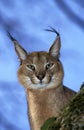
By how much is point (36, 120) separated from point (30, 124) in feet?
0.66

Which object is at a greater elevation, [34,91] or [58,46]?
[58,46]

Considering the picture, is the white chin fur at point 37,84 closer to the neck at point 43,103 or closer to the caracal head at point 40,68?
the caracal head at point 40,68

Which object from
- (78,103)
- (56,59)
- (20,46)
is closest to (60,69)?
(56,59)

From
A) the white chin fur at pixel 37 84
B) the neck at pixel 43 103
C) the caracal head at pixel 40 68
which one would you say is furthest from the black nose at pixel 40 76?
the neck at pixel 43 103

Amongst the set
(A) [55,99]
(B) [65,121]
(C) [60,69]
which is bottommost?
(A) [55,99]

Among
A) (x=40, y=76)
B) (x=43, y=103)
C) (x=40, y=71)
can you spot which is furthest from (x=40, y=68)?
(x=43, y=103)

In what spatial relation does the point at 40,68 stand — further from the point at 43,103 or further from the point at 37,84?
the point at 43,103

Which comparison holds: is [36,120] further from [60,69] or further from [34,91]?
[60,69]

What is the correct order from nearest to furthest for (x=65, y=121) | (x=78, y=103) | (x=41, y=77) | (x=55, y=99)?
(x=65, y=121)
(x=78, y=103)
(x=41, y=77)
(x=55, y=99)

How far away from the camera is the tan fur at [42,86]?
6.11m

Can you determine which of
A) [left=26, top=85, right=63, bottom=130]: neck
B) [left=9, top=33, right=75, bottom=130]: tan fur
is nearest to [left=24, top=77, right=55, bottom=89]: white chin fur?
[left=9, top=33, right=75, bottom=130]: tan fur

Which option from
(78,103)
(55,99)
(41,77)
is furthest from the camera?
(55,99)

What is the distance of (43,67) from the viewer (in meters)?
6.13

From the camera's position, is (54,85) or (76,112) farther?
(54,85)
